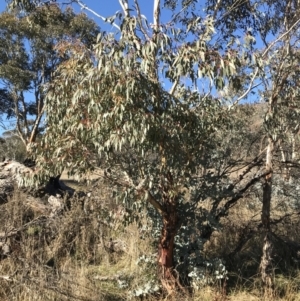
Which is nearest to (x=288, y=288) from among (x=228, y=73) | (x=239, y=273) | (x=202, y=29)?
(x=239, y=273)

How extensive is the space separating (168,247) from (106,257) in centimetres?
160

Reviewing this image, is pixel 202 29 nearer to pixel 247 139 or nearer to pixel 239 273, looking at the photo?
pixel 239 273

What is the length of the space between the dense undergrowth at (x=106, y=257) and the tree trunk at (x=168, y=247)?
145 mm

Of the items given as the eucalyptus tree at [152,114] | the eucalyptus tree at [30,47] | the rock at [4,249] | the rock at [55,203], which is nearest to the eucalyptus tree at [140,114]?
the eucalyptus tree at [152,114]

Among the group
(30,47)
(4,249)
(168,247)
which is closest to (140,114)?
(168,247)

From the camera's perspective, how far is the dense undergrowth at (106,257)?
15.6ft

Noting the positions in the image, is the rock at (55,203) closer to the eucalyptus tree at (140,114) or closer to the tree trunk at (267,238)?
the eucalyptus tree at (140,114)

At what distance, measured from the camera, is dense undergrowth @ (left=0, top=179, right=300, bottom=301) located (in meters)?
4.74

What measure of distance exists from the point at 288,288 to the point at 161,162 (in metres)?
2.51

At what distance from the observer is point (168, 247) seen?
5.14 m

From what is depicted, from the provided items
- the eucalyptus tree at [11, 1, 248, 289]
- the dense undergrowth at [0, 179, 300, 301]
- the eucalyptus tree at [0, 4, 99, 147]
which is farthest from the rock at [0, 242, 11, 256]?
the eucalyptus tree at [0, 4, 99, 147]

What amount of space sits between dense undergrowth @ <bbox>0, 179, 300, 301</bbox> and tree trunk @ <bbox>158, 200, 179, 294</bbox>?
5.7 inches

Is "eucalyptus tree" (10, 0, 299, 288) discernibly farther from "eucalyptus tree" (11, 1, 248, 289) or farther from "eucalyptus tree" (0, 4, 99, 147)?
"eucalyptus tree" (0, 4, 99, 147)

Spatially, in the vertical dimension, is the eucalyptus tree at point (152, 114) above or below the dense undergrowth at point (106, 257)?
above
